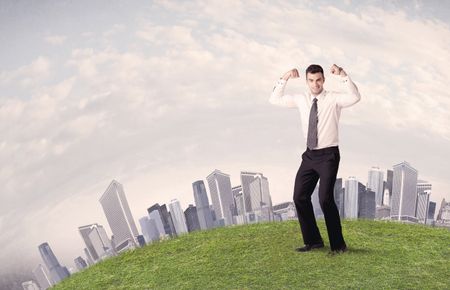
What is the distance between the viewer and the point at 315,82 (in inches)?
328

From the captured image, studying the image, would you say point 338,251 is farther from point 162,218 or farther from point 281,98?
point 162,218

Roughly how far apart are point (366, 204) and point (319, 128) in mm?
6113

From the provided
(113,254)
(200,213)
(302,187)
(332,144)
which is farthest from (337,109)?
(200,213)

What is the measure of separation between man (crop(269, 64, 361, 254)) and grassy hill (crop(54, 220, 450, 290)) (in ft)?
2.20

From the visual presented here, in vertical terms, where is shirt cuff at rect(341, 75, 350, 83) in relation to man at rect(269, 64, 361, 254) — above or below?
above

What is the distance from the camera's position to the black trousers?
827 cm

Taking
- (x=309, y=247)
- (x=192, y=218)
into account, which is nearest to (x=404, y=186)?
(x=192, y=218)

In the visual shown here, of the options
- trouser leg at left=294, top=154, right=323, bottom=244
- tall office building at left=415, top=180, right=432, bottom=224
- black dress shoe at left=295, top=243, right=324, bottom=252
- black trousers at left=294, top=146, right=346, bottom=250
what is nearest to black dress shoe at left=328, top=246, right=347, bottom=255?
black trousers at left=294, top=146, right=346, bottom=250

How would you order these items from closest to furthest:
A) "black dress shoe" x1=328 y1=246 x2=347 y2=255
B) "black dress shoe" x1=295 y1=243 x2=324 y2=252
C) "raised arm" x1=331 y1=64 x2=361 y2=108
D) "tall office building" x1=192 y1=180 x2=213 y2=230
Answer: "raised arm" x1=331 y1=64 x2=361 y2=108
"black dress shoe" x1=328 y1=246 x2=347 y2=255
"black dress shoe" x1=295 y1=243 x2=324 y2=252
"tall office building" x1=192 y1=180 x2=213 y2=230

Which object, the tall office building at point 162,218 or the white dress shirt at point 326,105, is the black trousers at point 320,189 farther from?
the tall office building at point 162,218

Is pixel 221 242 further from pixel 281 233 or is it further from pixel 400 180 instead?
pixel 400 180

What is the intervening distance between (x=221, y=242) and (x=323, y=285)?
7.79 feet

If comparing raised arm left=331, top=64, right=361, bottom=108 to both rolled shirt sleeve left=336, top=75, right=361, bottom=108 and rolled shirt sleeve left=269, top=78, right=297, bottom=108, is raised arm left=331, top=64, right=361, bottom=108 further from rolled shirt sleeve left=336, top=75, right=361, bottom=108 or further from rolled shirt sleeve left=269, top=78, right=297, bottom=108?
rolled shirt sleeve left=269, top=78, right=297, bottom=108

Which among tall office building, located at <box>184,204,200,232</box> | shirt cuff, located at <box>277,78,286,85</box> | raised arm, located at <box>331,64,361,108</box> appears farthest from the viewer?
tall office building, located at <box>184,204,200,232</box>
